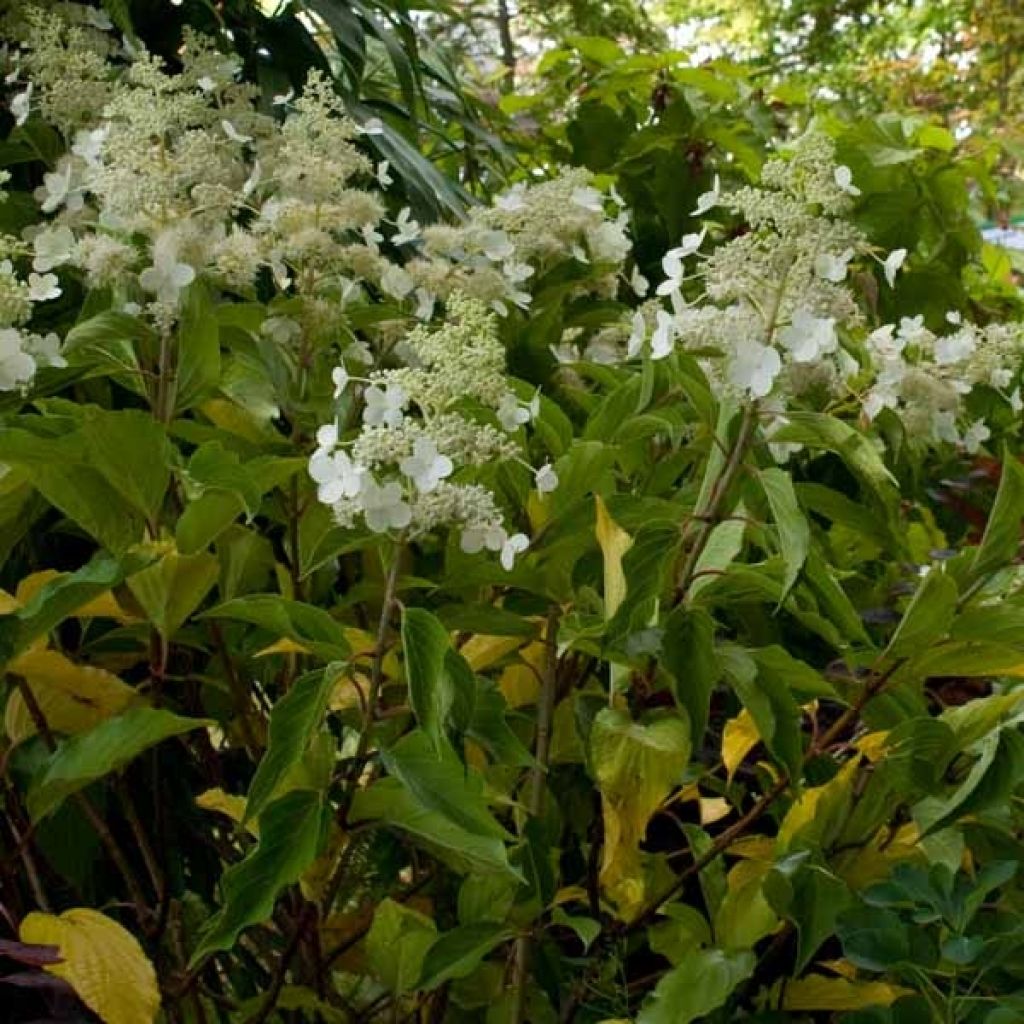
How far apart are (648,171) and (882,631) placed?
67 centimetres

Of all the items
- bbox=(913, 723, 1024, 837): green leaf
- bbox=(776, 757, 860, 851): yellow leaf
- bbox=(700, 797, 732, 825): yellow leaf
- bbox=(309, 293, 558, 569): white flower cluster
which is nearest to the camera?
bbox=(309, 293, 558, 569): white flower cluster

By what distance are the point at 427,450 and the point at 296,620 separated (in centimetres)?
14

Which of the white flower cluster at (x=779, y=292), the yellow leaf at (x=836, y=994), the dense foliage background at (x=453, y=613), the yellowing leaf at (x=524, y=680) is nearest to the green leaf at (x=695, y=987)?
the dense foliage background at (x=453, y=613)

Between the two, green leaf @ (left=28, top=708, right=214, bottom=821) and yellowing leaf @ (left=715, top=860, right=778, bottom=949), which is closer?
green leaf @ (left=28, top=708, right=214, bottom=821)

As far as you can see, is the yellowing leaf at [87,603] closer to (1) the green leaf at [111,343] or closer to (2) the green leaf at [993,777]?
(1) the green leaf at [111,343]

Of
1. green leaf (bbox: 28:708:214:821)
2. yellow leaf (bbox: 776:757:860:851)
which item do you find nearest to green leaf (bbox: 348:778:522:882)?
green leaf (bbox: 28:708:214:821)

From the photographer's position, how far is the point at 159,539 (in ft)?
3.11

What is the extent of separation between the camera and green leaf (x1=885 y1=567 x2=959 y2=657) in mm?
891

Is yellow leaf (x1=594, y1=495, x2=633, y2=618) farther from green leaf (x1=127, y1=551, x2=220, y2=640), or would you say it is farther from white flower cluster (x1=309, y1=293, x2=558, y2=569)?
green leaf (x1=127, y1=551, x2=220, y2=640)

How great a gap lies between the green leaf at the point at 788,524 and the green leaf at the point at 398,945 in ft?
1.01

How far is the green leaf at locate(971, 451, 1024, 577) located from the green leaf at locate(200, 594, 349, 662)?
39 centimetres

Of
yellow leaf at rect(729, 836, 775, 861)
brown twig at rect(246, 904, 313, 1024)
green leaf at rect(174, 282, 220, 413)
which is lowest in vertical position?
yellow leaf at rect(729, 836, 775, 861)

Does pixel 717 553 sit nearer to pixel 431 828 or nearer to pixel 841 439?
pixel 841 439

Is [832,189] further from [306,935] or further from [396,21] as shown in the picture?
[396,21]
